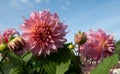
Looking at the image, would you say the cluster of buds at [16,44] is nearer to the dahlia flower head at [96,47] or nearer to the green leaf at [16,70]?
the green leaf at [16,70]

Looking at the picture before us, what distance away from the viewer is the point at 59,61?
1308 mm

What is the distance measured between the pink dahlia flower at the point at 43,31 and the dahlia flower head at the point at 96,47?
12cm

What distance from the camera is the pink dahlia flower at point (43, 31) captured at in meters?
1.24

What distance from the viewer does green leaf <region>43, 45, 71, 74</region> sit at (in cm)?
128

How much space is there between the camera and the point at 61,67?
1305mm

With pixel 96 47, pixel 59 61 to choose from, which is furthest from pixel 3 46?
pixel 96 47

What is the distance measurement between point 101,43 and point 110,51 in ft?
0.14

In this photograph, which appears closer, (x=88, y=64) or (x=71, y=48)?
(x=71, y=48)

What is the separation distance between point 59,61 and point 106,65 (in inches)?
6.2

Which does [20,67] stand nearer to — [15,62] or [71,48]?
[15,62]

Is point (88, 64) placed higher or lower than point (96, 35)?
lower

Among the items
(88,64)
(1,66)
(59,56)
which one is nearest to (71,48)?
(59,56)

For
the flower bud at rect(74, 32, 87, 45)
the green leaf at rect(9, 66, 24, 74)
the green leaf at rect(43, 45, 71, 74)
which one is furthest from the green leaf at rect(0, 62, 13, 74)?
the flower bud at rect(74, 32, 87, 45)

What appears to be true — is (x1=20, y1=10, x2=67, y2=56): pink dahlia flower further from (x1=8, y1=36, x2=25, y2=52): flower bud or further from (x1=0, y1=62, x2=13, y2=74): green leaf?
(x1=0, y1=62, x2=13, y2=74): green leaf
